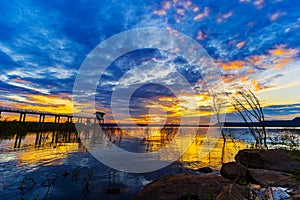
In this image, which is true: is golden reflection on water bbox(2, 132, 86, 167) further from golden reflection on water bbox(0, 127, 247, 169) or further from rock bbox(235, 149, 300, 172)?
rock bbox(235, 149, 300, 172)

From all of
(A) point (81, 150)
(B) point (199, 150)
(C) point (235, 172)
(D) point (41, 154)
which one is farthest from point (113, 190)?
(B) point (199, 150)

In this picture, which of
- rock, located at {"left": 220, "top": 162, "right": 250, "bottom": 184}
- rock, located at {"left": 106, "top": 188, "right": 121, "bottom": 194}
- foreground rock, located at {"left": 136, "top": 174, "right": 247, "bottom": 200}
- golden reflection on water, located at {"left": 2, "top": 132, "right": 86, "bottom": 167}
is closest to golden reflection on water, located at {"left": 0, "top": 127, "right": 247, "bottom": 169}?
golden reflection on water, located at {"left": 2, "top": 132, "right": 86, "bottom": 167}

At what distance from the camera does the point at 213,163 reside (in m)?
11.3

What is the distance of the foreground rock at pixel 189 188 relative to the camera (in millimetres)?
4828

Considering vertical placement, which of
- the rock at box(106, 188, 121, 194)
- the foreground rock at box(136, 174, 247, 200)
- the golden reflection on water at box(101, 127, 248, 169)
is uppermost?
the foreground rock at box(136, 174, 247, 200)

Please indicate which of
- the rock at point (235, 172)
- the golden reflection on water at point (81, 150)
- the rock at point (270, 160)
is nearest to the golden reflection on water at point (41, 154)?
the golden reflection on water at point (81, 150)

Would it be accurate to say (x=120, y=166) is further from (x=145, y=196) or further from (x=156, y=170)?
(x=145, y=196)

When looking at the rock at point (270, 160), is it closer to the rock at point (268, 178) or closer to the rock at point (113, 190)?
the rock at point (268, 178)

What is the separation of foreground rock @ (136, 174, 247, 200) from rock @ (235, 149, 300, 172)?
216 inches

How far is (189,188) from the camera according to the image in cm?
508

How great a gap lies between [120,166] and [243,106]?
848cm

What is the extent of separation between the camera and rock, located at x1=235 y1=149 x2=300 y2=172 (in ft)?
30.2

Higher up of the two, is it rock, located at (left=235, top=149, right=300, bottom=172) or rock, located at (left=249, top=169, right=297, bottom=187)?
rock, located at (left=235, top=149, right=300, bottom=172)

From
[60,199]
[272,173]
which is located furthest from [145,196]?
[272,173]
